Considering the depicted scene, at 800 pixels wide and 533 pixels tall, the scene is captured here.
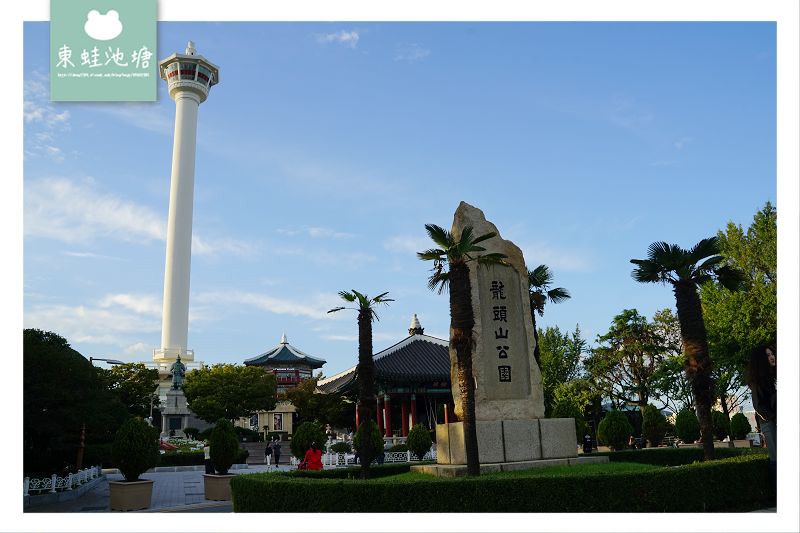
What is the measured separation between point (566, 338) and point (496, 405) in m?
32.3

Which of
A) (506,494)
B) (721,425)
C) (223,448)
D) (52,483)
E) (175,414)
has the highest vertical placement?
(506,494)

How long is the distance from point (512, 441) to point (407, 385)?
31753 millimetres

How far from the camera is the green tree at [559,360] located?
46844 millimetres

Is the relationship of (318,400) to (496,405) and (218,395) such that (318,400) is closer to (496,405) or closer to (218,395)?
(218,395)

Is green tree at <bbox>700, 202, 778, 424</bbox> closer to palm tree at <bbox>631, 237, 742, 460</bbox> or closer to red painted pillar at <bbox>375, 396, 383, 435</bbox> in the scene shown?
palm tree at <bbox>631, 237, 742, 460</bbox>

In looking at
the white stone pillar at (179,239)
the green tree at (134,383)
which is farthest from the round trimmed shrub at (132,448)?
the white stone pillar at (179,239)

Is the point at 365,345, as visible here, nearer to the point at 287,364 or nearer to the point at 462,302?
the point at 462,302

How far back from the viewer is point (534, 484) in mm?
12234

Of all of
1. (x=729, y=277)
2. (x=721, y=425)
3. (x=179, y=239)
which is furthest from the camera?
(x=179, y=239)

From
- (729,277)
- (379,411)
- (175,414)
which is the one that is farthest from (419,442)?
(175,414)

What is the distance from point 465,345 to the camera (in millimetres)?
15984

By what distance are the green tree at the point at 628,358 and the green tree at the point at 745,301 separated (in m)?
6.85

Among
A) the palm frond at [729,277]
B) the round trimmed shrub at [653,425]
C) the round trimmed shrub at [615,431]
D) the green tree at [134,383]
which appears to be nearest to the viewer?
the palm frond at [729,277]

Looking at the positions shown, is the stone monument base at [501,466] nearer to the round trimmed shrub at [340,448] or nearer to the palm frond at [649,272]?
the palm frond at [649,272]
